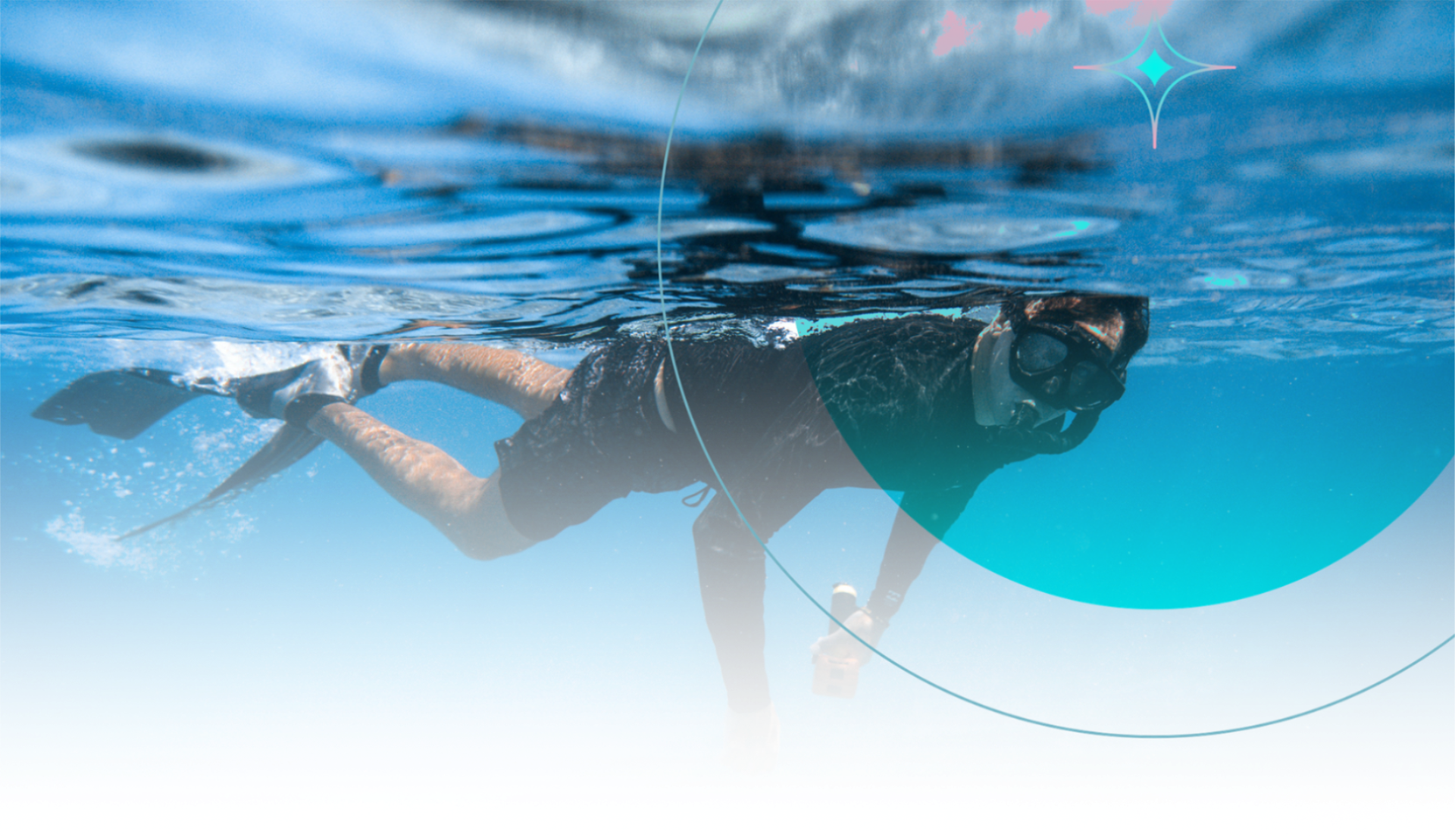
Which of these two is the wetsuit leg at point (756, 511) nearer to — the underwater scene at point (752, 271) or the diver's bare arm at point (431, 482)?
the underwater scene at point (752, 271)

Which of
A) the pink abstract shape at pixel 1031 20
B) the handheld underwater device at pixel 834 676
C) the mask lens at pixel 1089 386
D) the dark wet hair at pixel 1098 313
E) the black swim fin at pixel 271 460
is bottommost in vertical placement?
the handheld underwater device at pixel 834 676

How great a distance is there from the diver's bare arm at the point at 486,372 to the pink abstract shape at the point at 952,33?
3.46m

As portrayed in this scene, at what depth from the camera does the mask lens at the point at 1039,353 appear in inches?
125

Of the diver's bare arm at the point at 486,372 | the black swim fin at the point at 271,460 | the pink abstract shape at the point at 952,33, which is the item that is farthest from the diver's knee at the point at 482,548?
the pink abstract shape at the point at 952,33

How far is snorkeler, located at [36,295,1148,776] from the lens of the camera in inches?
125

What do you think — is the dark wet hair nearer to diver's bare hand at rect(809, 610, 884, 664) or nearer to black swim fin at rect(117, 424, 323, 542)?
diver's bare hand at rect(809, 610, 884, 664)

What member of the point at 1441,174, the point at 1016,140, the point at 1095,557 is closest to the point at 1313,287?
the point at 1441,174

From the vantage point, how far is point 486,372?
20.2ft

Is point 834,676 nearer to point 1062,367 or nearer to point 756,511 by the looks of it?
point 756,511

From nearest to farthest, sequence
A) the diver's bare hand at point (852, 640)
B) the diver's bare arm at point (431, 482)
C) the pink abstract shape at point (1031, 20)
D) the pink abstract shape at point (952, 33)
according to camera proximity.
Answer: the pink abstract shape at point (1031, 20), the pink abstract shape at point (952, 33), the diver's bare hand at point (852, 640), the diver's bare arm at point (431, 482)

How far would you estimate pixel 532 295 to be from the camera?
689 centimetres

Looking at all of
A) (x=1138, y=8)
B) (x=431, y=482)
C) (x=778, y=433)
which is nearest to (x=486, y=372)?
(x=431, y=482)

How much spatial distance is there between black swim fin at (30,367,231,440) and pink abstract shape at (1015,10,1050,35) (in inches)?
334

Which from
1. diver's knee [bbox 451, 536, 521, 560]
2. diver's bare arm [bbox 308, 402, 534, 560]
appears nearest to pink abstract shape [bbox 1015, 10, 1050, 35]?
diver's bare arm [bbox 308, 402, 534, 560]
